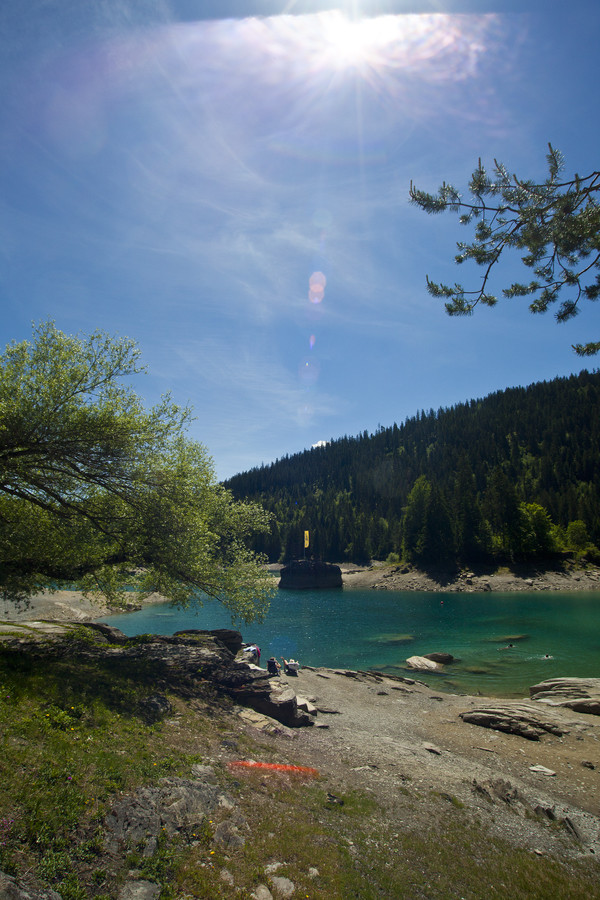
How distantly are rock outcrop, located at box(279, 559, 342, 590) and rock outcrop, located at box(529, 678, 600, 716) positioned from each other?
94574 millimetres

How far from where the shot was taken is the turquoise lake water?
113ft

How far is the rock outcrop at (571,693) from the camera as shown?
24438 millimetres

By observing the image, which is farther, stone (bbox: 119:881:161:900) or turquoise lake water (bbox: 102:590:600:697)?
turquoise lake water (bbox: 102:590:600:697)

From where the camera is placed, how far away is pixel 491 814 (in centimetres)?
1274

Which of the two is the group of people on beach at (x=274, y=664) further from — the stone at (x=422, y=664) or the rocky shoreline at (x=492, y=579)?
the rocky shoreline at (x=492, y=579)

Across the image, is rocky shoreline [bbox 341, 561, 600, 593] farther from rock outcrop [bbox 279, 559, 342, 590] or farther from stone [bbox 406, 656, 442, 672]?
stone [bbox 406, 656, 442, 672]

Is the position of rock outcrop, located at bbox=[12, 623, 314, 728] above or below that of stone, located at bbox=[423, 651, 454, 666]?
above

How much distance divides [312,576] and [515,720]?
102 meters

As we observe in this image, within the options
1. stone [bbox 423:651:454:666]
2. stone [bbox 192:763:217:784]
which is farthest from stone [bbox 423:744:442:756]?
stone [bbox 423:651:454:666]

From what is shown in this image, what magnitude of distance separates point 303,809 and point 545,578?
10287cm

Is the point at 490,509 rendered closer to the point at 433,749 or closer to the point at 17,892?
the point at 433,749

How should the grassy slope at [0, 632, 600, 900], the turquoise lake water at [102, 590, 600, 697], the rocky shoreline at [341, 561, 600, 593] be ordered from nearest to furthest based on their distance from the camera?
the grassy slope at [0, 632, 600, 900], the turquoise lake water at [102, 590, 600, 697], the rocky shoreline at [341, 561, 600, 593]

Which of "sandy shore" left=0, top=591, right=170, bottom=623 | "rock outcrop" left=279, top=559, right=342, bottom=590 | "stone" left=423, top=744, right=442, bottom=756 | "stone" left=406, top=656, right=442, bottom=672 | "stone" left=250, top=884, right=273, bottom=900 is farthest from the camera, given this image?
"rock outcrop" left=279, top=559, right=342, bottom=590

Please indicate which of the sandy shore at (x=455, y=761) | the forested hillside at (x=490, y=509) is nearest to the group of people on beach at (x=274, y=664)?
the sandy shore at (x=455, y=761)
